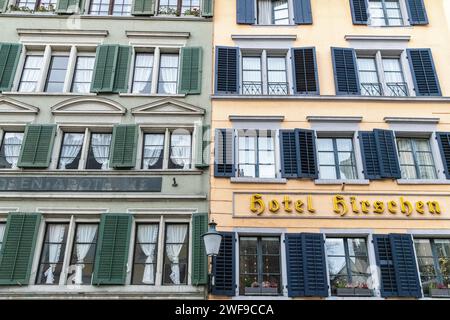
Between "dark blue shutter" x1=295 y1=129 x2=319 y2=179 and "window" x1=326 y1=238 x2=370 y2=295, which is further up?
"dark blue shutter" x1=295 y1=129 x2=319 y2=179

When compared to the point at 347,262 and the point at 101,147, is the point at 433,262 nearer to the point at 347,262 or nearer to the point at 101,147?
the point at 347,262

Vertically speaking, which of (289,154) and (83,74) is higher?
(83,74)

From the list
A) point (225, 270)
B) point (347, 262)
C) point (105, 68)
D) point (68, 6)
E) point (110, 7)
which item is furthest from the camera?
point (110, 7)

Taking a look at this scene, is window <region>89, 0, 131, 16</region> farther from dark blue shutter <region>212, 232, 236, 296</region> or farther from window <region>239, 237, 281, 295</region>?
window <region>239, 237, 281, 295</region>

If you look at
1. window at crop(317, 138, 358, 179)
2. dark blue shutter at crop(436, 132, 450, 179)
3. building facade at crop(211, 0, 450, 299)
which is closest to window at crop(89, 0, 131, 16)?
building facade at crop(211, 0, 450, 299)

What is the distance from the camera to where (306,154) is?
1352 centimetres

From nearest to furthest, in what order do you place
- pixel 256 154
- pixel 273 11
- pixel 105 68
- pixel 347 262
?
pixel 347 262 < pixel 256 154 < pixel 105 68 < pixel 273 11

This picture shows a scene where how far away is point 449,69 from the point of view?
15039 mm

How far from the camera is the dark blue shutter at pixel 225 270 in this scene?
466 inches

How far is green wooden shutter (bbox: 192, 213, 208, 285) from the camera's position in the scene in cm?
1192

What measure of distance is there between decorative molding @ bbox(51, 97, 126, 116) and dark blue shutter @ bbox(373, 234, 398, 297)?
7889 mm

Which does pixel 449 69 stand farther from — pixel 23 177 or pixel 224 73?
pixel 23 177

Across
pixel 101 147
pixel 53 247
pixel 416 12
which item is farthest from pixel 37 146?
pixel 416 12

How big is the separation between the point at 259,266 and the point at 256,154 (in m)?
3.24
